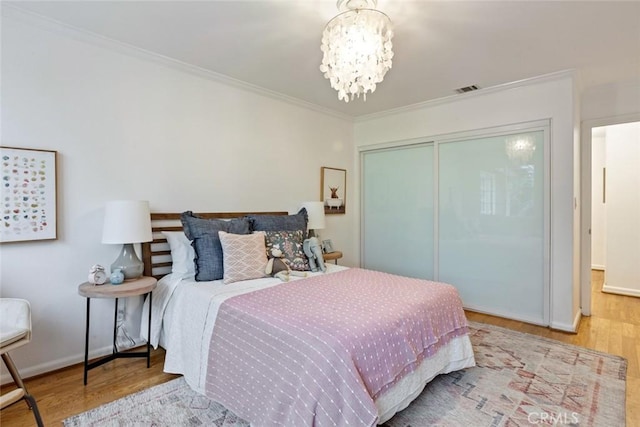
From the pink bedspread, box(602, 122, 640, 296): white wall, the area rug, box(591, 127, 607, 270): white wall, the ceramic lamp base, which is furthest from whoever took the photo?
box(591, 127, 607, 270): white wall

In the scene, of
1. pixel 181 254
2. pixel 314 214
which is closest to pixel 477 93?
pixel 314 214

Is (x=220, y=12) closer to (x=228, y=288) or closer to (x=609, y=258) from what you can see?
(x=228, y=288)

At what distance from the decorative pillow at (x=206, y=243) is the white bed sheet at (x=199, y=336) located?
0.28ft

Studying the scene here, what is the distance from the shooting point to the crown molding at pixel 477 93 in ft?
10.2

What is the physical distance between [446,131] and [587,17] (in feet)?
5.79

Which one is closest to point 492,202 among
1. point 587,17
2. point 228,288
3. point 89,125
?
point 587,17

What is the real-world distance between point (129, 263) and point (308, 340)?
1665 millimetres

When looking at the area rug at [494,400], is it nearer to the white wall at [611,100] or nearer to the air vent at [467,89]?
the white wall at [611,100]

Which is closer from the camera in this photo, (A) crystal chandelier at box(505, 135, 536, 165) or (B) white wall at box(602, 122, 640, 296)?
(A) crystal chandelier at box(505, 135, 536, 165)

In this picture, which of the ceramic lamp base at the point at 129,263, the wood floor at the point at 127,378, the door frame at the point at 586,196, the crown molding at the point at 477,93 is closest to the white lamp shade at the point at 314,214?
the crown molding at the point at 477,93

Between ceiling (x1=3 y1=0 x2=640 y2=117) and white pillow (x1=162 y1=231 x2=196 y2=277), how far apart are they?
5.13ft

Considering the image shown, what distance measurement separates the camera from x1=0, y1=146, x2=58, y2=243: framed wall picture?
2.15 m

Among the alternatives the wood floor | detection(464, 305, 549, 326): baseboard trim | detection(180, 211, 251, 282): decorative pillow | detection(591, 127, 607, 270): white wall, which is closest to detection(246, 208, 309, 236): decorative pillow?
detection(180, 211, 251, 282): decorative pillow

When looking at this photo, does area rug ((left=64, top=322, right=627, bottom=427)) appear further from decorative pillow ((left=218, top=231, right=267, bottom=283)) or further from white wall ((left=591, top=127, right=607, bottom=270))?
white wall ((left=591, top=127, right=607, bottom=270))
